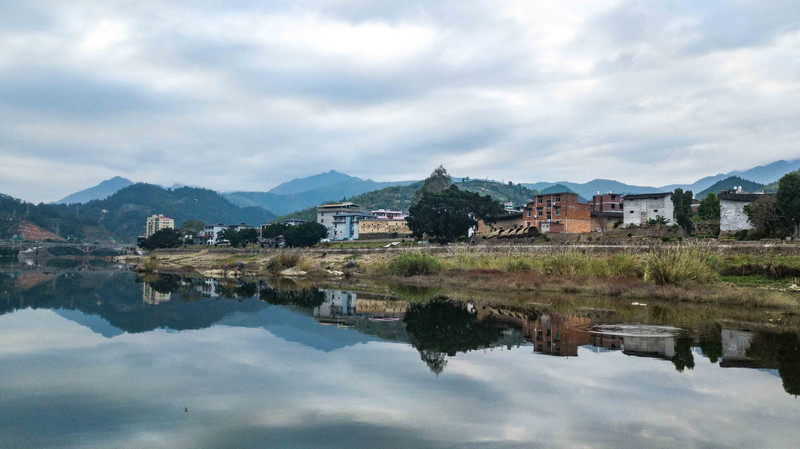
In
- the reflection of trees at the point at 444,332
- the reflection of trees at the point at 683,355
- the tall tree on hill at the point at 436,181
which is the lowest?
the reflection of trees at the point at 444,332

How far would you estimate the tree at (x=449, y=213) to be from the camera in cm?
6600

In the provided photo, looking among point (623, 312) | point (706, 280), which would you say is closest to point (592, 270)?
point (706, 280)

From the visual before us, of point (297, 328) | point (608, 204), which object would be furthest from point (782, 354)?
point (608, 204)

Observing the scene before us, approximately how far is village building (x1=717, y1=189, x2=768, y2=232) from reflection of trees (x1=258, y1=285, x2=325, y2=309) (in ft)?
128

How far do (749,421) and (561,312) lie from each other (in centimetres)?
1350

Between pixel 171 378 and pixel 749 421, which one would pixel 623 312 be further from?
pixel 171 378

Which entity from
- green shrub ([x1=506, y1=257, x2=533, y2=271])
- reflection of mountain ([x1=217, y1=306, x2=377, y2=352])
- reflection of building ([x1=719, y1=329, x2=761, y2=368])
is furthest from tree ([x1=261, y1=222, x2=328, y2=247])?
reflection of building ([x1=719, y1=329, x2=761, y2=368])

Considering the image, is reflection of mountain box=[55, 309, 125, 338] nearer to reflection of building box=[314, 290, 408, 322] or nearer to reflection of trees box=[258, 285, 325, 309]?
reflection of building box=[314, 290, 408, 322]

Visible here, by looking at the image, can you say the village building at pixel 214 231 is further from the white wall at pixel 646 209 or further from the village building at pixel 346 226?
the white wall at pixel 646 209

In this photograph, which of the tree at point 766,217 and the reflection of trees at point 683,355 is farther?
the tree at point 766,217

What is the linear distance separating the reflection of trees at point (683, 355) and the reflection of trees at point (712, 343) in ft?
1.19

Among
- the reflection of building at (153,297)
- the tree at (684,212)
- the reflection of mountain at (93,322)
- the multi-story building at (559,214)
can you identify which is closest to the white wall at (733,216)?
the tree at (684,212)

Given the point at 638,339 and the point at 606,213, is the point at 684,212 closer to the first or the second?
the point at 606,213

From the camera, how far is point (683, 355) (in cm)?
1369
